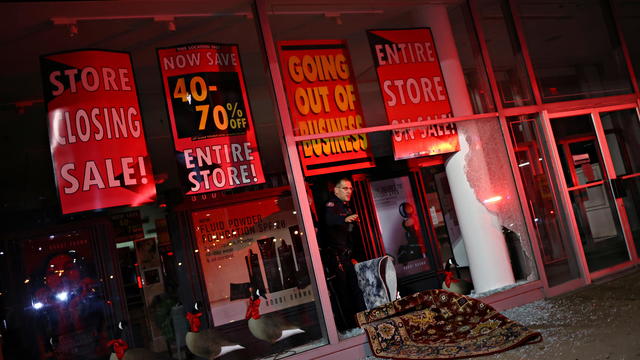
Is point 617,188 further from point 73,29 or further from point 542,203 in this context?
point 73,29

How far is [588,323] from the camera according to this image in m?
3.91

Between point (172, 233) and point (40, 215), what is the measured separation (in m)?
1.07

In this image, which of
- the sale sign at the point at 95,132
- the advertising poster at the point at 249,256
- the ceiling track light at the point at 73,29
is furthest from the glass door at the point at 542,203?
the ceiling track light at the point at 73,29

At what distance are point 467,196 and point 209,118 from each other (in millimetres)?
2801

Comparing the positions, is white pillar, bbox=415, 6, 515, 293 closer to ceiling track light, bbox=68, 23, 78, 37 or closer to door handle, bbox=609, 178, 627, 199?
door handle, bbox=609, 178, 627, 199

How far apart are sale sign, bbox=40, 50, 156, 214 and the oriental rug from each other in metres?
2.17

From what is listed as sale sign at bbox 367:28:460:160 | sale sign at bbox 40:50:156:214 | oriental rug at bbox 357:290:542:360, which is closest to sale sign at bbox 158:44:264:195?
sale sign at bbox 40:50:156:214

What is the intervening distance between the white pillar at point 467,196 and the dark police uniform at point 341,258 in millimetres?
1282

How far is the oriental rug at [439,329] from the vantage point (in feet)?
11.9

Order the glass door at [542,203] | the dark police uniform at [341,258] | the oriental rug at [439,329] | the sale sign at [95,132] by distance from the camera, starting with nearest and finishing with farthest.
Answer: the oriental rug at [439,329] → the sale sign at [95,132] → the dark police uniform at [341,258] → the glass door at [542,203]

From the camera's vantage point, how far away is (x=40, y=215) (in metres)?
4.10

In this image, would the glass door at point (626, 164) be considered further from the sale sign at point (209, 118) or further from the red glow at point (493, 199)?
the sale sign at point (209, 118)

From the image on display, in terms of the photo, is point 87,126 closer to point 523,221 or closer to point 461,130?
point 461,130

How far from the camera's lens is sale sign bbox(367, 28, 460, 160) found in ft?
16.7
